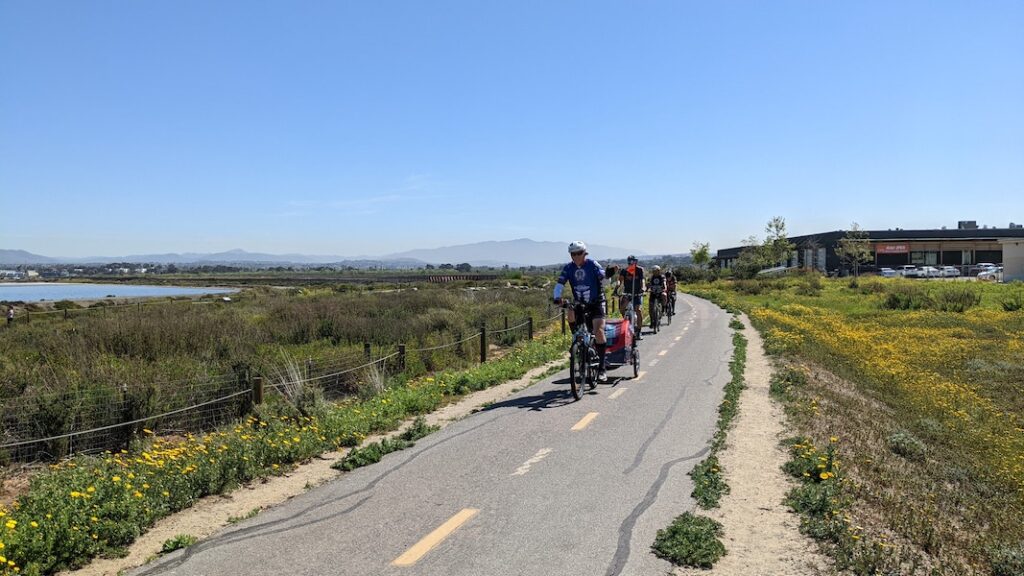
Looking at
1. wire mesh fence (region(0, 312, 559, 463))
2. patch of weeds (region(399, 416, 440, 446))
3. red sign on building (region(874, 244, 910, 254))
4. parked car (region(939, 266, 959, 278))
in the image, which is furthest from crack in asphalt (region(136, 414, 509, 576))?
red sign on building (region(874, 244, 910, 254))

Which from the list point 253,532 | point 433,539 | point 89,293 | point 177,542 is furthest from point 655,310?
point 89,293

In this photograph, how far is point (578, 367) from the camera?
1139cm

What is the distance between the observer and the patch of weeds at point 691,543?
495 centimetres

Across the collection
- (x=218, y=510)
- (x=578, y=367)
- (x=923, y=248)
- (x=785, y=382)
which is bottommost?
(x=785, y=382)

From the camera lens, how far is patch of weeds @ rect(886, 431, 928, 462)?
8922 millimetres

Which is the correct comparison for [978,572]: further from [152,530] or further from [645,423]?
[152,530]

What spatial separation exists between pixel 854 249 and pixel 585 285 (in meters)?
79.4

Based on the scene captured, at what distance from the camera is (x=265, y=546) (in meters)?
5.30

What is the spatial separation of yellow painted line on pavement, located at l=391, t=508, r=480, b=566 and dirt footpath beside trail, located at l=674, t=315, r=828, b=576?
1.86 m

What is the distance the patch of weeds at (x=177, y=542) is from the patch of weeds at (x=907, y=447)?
8.47m

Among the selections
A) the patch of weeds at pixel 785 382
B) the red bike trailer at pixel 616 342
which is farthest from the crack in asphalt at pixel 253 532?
the patch of weeds at pixel 785 382

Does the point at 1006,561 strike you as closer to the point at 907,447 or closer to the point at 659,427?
the point at 907,447

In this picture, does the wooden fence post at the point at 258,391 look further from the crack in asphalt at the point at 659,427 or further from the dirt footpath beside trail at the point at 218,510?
the crack in asphalt at the point at 659,427

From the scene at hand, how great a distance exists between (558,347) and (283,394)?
9048 millimetres
